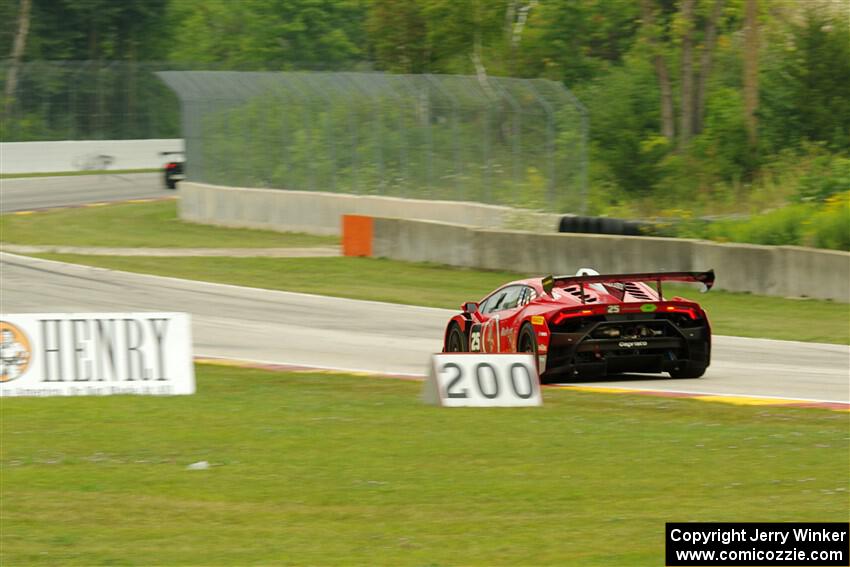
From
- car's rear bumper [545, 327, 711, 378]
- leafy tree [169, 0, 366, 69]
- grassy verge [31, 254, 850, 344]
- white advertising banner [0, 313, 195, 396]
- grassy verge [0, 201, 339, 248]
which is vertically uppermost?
leafy tree [169, 0, 366, 69]

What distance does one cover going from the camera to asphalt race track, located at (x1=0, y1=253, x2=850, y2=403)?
49.5 feet

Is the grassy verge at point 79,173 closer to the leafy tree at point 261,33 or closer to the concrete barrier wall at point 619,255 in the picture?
the leafy tree at point 261,33

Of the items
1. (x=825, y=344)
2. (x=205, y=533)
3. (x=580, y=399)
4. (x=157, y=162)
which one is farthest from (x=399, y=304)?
(x=157, y=162)

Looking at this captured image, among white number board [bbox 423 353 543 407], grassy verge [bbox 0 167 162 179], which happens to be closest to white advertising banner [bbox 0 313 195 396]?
white number board [bbox 423 353 543 407]

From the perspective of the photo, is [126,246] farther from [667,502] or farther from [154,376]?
[667,502]

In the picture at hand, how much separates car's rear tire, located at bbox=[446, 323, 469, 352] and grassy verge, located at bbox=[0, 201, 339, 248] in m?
16.4

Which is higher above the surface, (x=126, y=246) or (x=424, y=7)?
(x=424, y=7)

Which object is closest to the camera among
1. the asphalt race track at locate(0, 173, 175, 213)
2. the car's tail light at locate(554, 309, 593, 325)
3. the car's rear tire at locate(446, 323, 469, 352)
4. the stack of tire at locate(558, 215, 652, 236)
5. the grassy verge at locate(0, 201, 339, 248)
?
the car's tail light at locate(554, 309, 593, 325)

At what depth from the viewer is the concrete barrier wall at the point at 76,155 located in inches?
2088

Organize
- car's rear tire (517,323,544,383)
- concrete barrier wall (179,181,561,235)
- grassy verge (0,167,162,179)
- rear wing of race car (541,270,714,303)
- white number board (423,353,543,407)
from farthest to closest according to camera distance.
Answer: grassy verge (0,167,162,179)
concrete barrier wall (179,181,561,235)
car's rear tire (517,323,544,383)
rear wing of race car (541,270,714,303)
white number board (423,353,543,407)

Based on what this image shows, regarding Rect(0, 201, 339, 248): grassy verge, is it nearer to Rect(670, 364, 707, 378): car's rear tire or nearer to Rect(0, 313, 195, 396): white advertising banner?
Rect(670, 364, 707, 378): car's rear tire

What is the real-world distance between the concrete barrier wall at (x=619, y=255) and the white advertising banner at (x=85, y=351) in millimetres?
12996

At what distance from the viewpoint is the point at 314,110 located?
114 feet

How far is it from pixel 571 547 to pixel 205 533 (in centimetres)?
203
